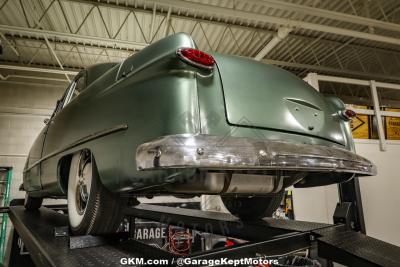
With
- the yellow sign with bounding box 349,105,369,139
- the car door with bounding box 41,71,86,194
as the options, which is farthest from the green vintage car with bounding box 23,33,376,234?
the yellow sign with bounding box 349,105,369,139

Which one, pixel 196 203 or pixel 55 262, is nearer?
pixel 55 262

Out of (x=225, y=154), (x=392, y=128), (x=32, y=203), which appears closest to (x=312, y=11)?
(x=392, y=128)

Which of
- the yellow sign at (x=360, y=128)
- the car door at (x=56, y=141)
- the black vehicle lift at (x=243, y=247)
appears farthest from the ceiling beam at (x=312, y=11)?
the black vehicle lift at (x=243, y=247)

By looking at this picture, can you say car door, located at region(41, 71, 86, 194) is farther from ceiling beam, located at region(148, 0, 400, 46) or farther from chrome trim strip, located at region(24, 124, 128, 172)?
ceiling beam, located at region(148, 0, 400, 46)

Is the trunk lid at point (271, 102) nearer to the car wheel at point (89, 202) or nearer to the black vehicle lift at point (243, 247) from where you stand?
the black vehicle lift at point (243, 247)

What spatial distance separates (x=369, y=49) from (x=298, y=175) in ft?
29.5

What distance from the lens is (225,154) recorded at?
3.94 feet

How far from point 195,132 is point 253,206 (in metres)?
1.61

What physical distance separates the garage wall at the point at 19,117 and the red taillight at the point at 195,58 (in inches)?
345

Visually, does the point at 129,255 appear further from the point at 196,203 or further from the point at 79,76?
the point at 196,203

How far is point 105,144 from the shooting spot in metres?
1.61

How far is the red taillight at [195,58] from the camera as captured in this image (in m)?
1.36

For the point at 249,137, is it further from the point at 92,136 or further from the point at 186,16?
the point at 186,16

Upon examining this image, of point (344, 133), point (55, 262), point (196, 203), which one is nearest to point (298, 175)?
point (344, 133)
